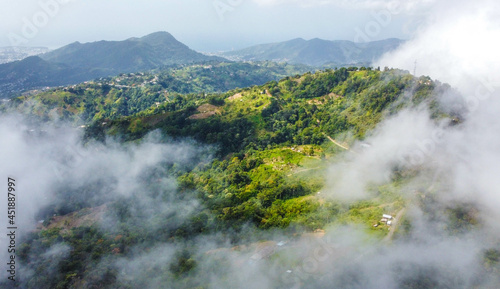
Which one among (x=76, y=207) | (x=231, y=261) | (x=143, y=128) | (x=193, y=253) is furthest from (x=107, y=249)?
(x=143, y=128)

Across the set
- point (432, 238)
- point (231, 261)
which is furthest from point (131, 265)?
point (432, 238)

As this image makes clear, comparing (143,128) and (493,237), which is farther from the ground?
(143,128)

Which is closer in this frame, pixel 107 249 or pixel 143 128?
pixel 107 249

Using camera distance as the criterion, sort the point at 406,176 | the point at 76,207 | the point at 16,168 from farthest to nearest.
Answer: the point at 16,168 < the point at 76,207 < the point at 406,176

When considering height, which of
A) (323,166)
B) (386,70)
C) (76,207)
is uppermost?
(386,70)

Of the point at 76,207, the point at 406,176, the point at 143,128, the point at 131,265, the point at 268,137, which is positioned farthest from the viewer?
the point at 143,128

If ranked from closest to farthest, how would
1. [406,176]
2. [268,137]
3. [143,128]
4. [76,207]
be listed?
[406,176] → [76,207] → [268,137] → [143,128]

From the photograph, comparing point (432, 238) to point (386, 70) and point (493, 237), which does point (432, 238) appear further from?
point (386, 70)

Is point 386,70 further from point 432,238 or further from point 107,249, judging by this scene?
point 107,249

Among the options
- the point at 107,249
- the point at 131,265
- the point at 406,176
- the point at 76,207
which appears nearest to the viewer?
the point at 131,265
